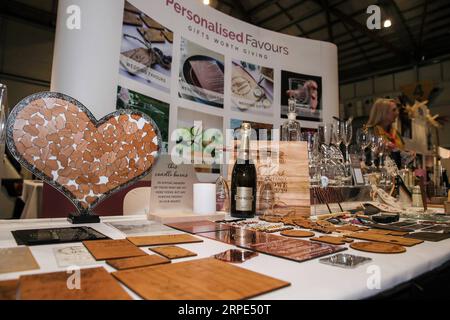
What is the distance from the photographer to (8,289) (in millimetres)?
340

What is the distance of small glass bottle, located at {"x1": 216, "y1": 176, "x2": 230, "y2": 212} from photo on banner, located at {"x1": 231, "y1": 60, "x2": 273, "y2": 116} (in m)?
1.42

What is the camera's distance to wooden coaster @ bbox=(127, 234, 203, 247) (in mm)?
604

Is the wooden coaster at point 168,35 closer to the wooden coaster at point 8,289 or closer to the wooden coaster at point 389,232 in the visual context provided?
the wooden coaster at point 389,232

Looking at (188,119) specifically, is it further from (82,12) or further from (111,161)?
(111,161)

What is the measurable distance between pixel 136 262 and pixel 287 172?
2.50 feet

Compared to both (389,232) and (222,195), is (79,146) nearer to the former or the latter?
(222,195)

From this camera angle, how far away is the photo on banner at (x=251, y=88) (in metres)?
2.54

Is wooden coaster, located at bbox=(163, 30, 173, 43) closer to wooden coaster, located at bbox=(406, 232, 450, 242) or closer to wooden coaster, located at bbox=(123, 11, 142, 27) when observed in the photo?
wooden coaster, located at bbox=(123, 11, 142, 27)

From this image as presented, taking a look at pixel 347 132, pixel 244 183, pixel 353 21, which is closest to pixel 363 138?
pixel 347 132

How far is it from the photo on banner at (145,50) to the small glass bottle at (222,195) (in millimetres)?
1046

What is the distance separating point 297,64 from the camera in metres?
2.96

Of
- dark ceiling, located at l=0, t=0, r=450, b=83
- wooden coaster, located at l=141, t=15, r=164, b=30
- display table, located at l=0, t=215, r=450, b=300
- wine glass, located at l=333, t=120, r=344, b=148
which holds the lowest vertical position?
display table, located at l=0, t=215, r=450, b=300

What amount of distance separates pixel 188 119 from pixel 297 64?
4.71ft

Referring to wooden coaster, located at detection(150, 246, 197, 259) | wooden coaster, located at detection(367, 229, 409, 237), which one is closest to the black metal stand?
wooden coaster, located at detection(150, 246, 197, 259)
